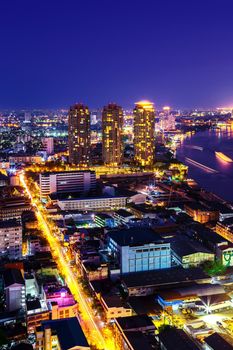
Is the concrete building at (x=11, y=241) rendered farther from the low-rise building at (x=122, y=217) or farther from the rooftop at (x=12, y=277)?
the low-rise building at (x=122, y=217)

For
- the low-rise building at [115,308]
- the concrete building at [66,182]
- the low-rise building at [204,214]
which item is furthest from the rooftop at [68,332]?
the concrete building at [66,182]

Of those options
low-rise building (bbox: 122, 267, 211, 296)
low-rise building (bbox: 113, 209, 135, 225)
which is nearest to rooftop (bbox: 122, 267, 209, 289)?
low-rise building (bbox: 122, 267, 211, 296)

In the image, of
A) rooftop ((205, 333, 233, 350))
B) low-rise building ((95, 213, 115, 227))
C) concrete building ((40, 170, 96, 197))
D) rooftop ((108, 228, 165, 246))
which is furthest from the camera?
concrete building ((40, 170, 96, 197))

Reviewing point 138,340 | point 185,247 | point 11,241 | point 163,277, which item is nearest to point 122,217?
point 185,247

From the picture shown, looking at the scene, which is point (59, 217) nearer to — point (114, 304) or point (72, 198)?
point (72, 198)

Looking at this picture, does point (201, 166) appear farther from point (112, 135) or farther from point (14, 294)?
point (14, 294)

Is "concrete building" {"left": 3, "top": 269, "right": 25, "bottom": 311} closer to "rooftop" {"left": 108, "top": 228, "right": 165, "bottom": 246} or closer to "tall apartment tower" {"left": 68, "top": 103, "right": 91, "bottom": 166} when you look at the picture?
"rooftop" {"left": 108, "top": 228, "right": 165, "bottom": 246}
